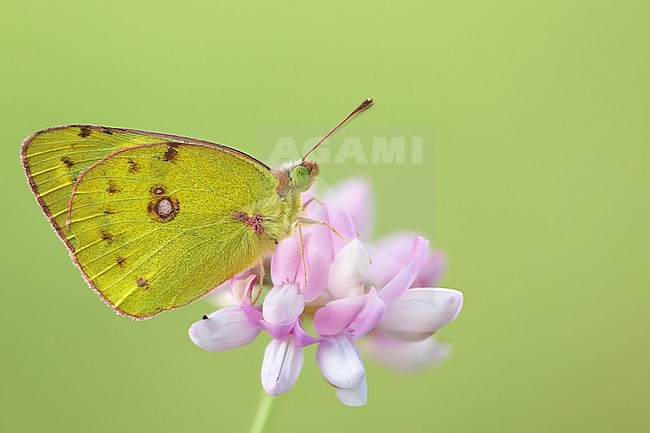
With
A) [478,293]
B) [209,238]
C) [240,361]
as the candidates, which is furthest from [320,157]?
[478,293]

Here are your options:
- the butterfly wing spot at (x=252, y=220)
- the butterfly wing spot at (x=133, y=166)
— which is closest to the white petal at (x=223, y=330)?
the butterfly wing spot at (x=252, y=220)

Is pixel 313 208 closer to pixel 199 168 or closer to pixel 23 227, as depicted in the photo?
pixel 199 168

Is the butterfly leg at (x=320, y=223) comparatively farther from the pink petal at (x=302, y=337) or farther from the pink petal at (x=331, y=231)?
the pink petal at (x=302, y=337)

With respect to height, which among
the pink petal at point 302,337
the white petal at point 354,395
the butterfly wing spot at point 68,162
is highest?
the butterfly wing spot at point 68,162

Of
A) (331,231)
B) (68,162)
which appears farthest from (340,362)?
(68,162)

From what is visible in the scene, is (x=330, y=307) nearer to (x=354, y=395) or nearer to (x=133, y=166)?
(x=354, y=395)

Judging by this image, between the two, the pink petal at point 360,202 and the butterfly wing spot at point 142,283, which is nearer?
the butterfly wing spot at point 142,283
